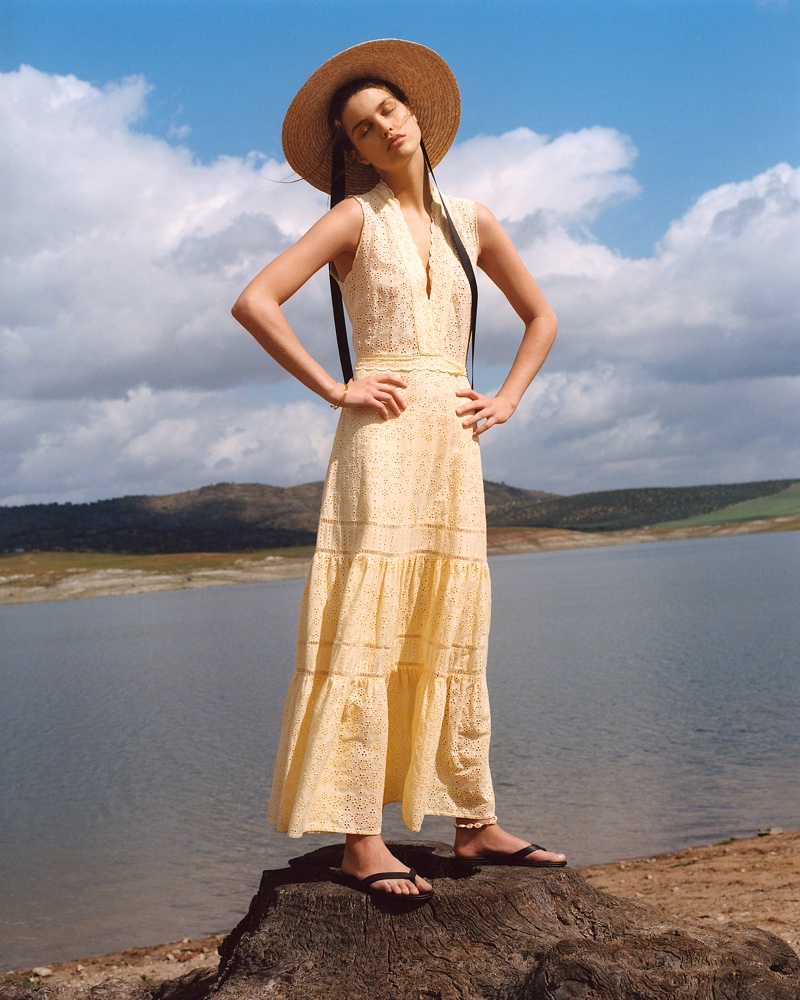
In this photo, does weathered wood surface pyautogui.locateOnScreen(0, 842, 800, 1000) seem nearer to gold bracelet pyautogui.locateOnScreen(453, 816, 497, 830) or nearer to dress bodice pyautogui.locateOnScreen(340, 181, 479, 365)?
gold bracelet pyautogui.locateOnScreen(453, 816, 497, 830)

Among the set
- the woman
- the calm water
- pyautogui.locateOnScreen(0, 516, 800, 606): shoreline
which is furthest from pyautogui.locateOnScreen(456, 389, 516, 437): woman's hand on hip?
pyautogui.locateOnScreen(0, 516, 800, 606): shoreline

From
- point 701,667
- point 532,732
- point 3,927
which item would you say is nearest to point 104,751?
point 532,732

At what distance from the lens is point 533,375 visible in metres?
4.49

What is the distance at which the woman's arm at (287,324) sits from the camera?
4.01 metres

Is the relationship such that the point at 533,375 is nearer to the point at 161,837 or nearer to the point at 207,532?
the point at 161,837

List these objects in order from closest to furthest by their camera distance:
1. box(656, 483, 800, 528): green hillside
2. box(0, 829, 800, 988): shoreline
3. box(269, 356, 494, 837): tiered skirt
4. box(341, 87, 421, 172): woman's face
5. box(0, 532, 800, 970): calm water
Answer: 1. box(269, 356, 494, 837): tiered skirt
2. box(341, 87, 421, 172): woman's face
3. box(0, 829, 800, 988): shoreline
4. box(0, 532, 800, 970): calm water
5. box(656, 483, 800, 528): green hillside

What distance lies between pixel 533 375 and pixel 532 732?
1257 centimetres

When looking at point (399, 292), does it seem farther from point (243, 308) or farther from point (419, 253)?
point (243, 308)

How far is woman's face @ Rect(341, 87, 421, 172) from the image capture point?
416 cm

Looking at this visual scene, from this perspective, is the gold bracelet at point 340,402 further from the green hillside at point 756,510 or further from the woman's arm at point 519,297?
the green hillside at point 756,510

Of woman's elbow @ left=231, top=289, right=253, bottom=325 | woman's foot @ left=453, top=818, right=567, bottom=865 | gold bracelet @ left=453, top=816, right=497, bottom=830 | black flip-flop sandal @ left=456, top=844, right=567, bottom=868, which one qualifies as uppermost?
woman's elbow @ left=231, top=289, right=253, bottom=325

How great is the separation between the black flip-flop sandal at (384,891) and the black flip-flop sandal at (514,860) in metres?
0.43

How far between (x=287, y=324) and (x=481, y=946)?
2542 millimetres

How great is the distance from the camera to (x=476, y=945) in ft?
12.3
